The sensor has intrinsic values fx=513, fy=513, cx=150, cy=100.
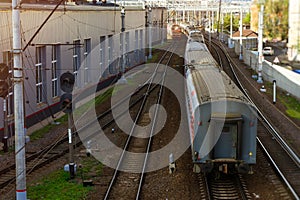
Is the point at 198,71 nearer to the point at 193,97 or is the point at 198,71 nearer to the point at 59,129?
the point at 193,97

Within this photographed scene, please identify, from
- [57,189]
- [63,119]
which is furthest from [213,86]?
[63,119]

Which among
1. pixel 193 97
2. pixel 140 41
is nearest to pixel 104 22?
pixel 140 41

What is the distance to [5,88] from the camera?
1142cm

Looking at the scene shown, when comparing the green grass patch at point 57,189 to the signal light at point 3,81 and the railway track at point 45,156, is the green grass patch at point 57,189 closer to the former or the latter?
the railway track at point 45,156

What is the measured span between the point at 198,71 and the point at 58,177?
6.65 meters

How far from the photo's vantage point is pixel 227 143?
13.4m

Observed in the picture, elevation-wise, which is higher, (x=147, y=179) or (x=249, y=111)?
(x=249, y=111)

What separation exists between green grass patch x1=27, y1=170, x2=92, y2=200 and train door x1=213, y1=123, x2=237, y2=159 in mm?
3608

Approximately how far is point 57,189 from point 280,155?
7685mm

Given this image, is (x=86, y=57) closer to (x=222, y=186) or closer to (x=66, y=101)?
(x=66, y=101)

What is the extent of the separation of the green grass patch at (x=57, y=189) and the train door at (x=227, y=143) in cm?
361

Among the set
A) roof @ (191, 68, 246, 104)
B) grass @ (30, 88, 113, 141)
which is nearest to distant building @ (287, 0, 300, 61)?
roof @ (191, 68, 246, 104)

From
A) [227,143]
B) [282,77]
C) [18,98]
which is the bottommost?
[282,77]

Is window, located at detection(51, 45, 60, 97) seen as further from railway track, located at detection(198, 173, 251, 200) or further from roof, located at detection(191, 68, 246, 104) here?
railway track, located at detection(198, 173, 251, 200)
